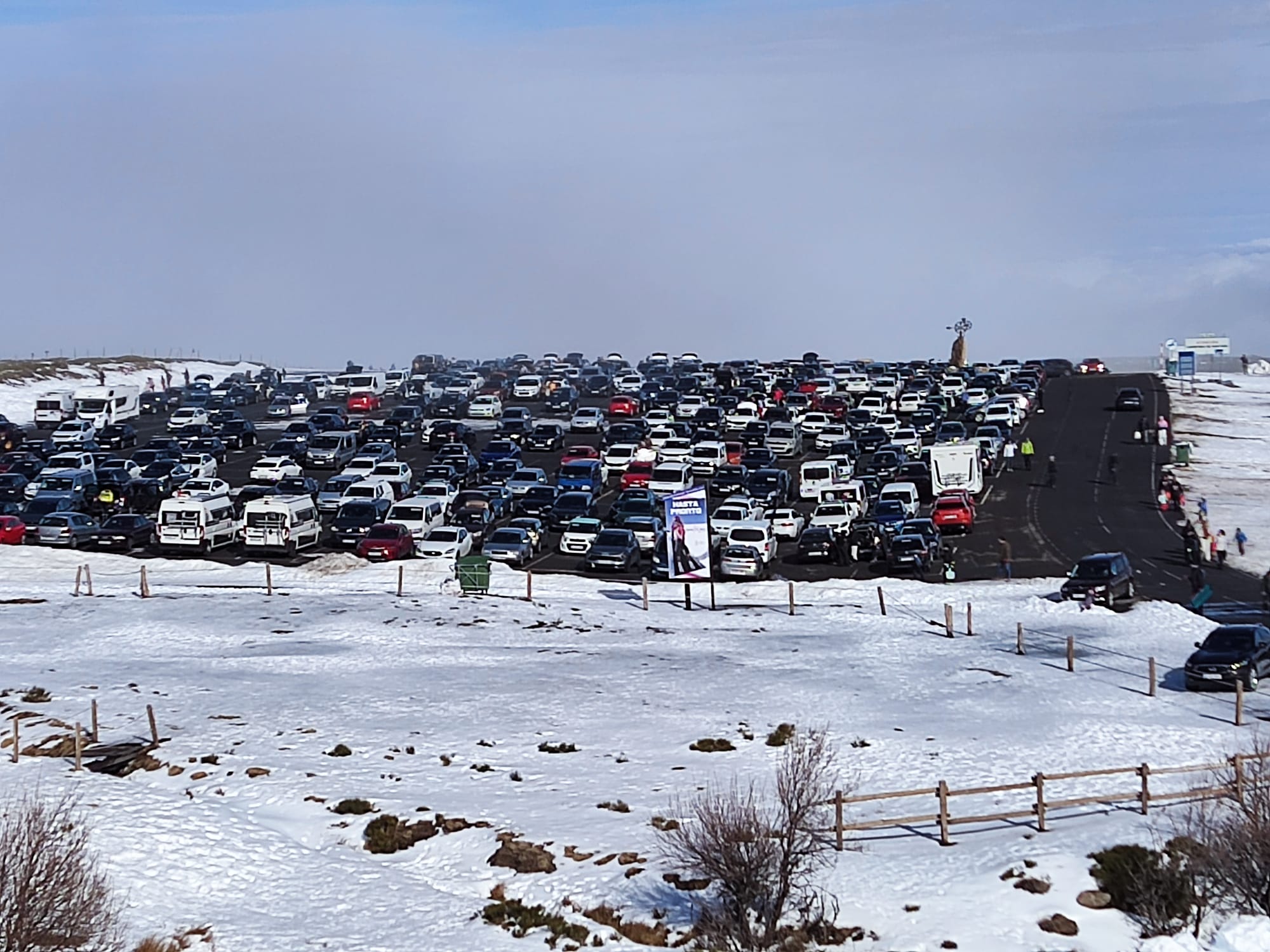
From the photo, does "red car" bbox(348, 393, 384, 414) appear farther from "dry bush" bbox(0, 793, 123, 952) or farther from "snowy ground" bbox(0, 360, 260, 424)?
"dry bush" bbox(0, 793, 123, 952)

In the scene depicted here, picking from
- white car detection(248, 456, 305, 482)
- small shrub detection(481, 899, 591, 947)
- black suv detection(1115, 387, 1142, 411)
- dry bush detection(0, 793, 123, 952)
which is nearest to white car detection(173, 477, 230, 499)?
white car detection(248, 456, 305, 482)

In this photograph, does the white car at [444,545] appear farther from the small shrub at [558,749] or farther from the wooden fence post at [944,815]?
the wooden fence post at [944,815]

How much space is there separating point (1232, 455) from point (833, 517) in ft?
106

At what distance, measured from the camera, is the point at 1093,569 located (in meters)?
41.0

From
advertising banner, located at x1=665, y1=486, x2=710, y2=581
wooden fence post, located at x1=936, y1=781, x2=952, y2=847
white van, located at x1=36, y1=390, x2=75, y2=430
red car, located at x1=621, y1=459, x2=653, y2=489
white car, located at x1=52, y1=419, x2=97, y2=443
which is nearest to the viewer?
wooden fence post, located at x1=936, y1=781, x2=952, y2=847

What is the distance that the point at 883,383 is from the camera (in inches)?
3649

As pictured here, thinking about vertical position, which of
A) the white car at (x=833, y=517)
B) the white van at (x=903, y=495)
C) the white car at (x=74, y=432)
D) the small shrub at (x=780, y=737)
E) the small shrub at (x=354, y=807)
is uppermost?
the white car at (x=74, y=432)

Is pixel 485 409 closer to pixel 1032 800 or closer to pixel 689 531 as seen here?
pixel 689 531

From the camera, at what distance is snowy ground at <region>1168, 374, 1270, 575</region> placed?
5541 centimetres

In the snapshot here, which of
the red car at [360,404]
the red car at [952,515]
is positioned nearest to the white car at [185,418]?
the red car at [360,404]

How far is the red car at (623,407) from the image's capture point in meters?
85.6

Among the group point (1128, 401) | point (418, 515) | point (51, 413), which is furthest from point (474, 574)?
point (1128, 401)

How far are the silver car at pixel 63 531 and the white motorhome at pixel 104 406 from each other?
107ft

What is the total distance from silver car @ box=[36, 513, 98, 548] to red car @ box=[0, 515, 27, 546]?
0.52m
